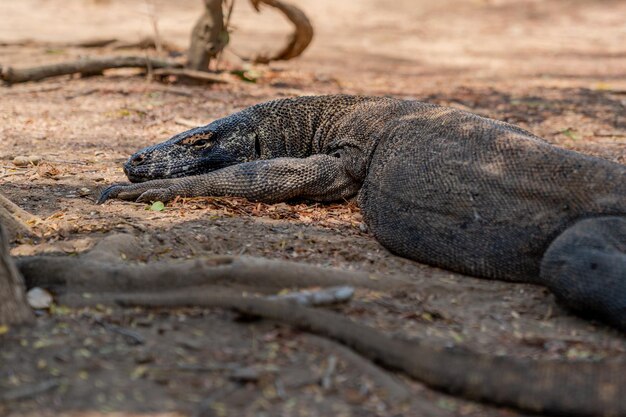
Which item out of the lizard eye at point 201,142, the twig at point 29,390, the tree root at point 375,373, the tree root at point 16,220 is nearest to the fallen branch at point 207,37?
the lizard eye at point 201,142

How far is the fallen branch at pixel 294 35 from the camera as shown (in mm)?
9930

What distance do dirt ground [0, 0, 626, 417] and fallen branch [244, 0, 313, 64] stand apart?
210mm

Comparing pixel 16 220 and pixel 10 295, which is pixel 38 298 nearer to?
pixel 10 295

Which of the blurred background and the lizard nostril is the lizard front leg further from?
the blurred background

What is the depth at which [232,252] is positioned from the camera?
13.3 ft

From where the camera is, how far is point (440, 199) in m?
4.29

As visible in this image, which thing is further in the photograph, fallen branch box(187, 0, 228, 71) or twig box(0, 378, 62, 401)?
fallen branch box(187, 0, 228, 71)

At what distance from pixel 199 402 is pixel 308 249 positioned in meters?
1.66

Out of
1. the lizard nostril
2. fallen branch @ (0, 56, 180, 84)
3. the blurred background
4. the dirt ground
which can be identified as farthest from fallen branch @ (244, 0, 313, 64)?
the lizard nostril

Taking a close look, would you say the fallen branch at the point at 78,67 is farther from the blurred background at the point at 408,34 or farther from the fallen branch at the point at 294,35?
the fallen branch at the point at 294,35

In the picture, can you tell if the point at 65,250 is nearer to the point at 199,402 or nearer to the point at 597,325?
the point at 199,402

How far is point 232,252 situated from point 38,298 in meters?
1.01

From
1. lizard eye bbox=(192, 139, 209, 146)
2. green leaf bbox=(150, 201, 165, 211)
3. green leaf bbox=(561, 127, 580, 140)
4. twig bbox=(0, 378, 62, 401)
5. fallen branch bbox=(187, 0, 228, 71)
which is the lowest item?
twig bbox=(0, 378, 62, 401)

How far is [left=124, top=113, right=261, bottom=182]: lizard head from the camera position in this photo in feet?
17.3
